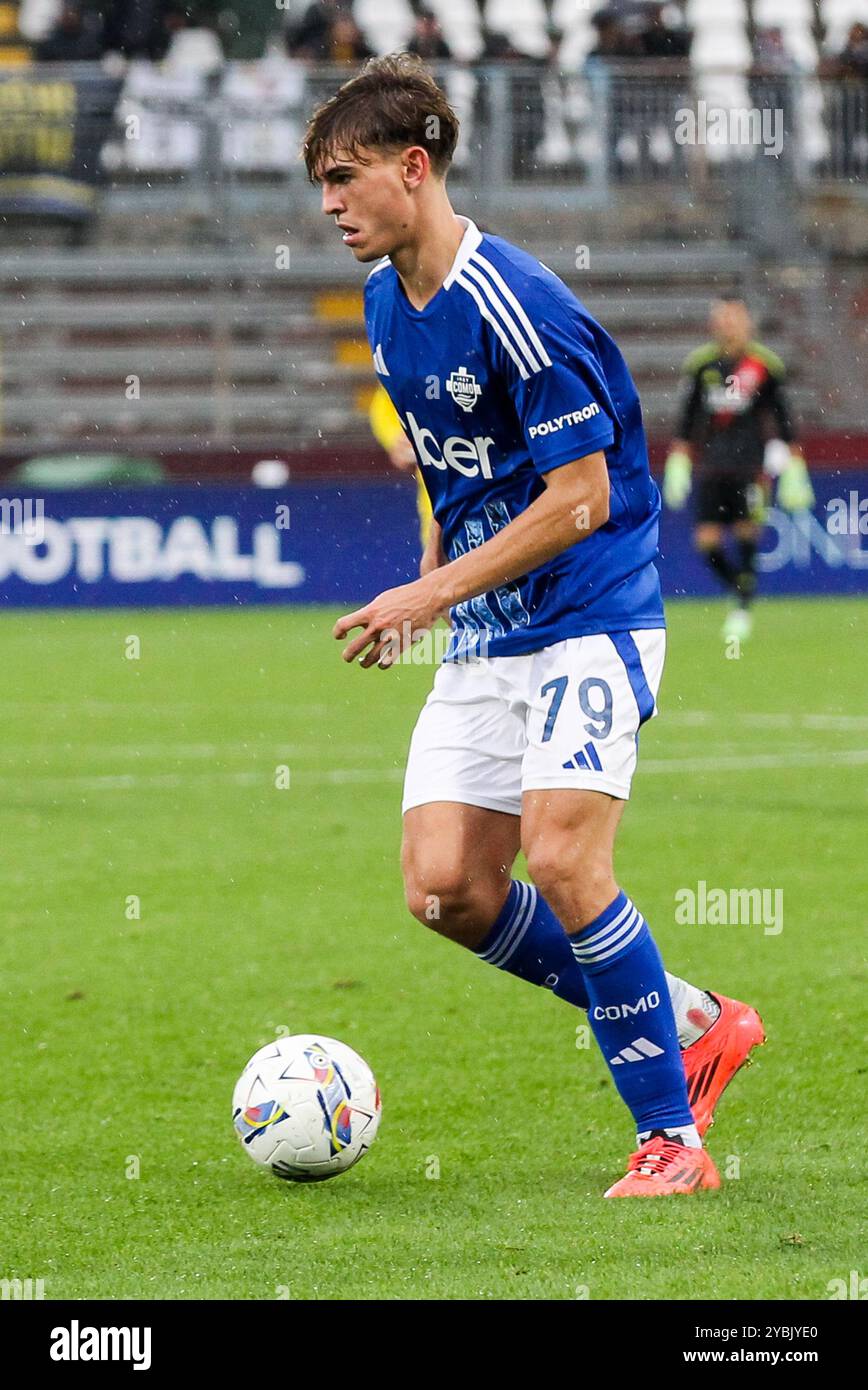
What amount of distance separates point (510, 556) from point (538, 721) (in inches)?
12.9

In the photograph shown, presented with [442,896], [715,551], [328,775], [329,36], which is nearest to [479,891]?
[442,896]

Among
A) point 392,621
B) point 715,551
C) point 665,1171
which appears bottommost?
point 715,551

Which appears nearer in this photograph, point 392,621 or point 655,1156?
point 392,621

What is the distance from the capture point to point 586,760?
3.72 metres

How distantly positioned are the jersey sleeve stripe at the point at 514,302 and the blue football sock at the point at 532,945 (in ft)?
3.60

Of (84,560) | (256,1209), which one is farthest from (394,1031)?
(84,560)

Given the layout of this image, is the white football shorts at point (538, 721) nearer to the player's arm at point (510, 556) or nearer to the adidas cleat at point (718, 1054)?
the player's arm at point (510, 556)

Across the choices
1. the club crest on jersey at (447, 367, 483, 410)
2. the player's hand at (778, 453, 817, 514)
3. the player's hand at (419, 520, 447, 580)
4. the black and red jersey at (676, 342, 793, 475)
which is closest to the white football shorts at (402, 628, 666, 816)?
the player's hand at (419, 520, 447, 580)

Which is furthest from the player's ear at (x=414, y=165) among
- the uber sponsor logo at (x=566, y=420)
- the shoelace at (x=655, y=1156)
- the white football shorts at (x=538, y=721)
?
the shoelace at (x=655, y=1156)

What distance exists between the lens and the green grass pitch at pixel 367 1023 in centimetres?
334

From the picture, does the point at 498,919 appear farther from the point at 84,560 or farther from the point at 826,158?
the point at 826,158

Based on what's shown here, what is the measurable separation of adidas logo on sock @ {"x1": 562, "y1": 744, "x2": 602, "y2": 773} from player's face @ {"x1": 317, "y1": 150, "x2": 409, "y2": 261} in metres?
0.95

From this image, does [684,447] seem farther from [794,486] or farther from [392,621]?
[392,621]

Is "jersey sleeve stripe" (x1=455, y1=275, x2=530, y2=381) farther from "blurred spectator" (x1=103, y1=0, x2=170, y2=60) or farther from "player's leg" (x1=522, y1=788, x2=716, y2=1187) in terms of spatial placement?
"blurred spectator" (x1=103, y1=0, x2=170, y2=60)
